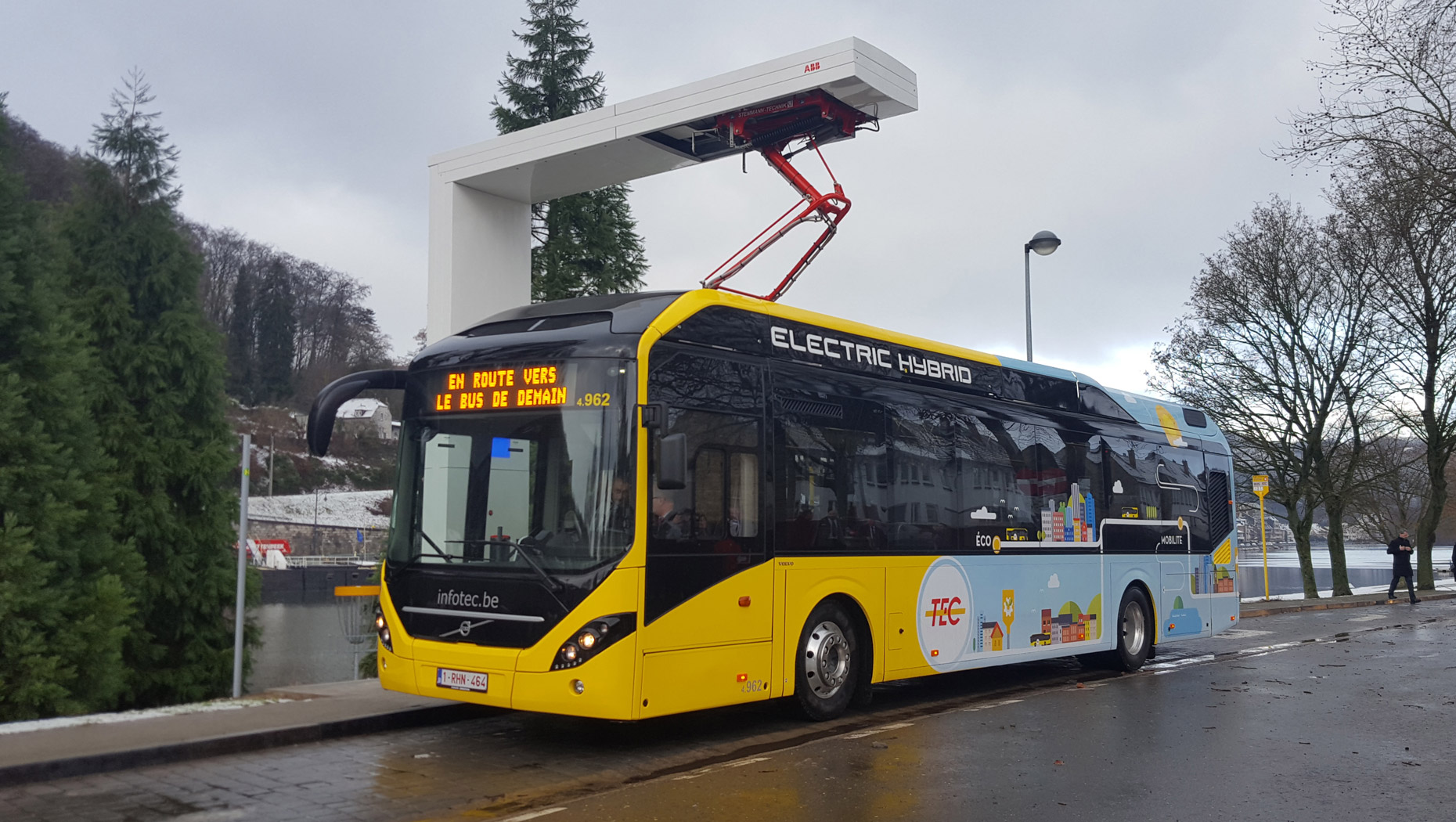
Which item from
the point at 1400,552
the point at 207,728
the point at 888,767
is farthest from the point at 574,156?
the point at 1400,552

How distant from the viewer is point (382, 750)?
8414 millimetres

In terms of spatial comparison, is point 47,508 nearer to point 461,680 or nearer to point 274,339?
point 461,680

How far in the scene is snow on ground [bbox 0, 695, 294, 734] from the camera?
8672 millimetres

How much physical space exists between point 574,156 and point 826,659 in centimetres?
669

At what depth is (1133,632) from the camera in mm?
14016

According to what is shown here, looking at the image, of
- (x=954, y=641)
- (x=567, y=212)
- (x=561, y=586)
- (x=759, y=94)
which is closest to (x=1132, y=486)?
(x=954, y=641)

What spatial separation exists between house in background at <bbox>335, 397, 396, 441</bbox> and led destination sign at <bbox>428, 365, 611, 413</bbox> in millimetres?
91170

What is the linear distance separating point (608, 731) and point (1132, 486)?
25.5 ft

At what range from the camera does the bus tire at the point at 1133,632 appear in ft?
45.0

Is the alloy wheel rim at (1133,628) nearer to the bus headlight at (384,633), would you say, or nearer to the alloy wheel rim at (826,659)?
the alloy wheel rim at (826,659)

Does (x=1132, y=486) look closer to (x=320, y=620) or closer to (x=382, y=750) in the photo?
(x=382, y=750)

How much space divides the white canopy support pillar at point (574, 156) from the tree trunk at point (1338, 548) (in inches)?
1149

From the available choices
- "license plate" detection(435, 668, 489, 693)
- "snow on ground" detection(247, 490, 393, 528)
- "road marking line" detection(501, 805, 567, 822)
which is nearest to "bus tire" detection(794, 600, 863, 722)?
"license plate" detection(435, 668, 489, 693)

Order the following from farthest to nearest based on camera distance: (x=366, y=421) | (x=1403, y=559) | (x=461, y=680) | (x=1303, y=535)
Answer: (x=366, y=421) < (x=1303, y=535) < (x=1403, y=559) < (x=461, y=680)
